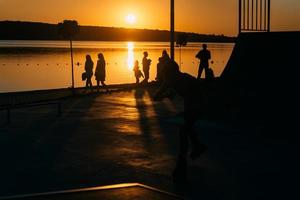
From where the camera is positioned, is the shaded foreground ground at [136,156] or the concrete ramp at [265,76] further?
the concrete ramp at [265,76]

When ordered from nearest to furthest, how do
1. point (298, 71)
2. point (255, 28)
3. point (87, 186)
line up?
1. point (87, 186)
2. point (298, 71)
3. point (255, 28)

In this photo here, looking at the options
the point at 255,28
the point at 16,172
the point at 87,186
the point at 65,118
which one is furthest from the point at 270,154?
the point at 65,118

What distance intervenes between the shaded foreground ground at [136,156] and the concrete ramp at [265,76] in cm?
57

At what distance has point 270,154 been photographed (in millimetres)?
9445

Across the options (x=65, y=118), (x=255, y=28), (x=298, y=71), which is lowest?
(x=65, y=118)

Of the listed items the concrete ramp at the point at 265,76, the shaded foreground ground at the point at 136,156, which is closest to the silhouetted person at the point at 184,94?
the shaded foreground ground at the point at 136,156

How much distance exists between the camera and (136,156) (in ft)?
31.1

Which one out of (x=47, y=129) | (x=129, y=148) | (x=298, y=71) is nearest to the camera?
(x=129, y=148)

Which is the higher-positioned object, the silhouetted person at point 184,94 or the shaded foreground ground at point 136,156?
the silhouetted person at point 184,94

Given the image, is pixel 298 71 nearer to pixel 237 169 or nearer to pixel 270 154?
pixel 270 154

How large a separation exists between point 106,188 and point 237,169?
2583 millimetres

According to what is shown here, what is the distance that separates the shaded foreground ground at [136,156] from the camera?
7.41 m

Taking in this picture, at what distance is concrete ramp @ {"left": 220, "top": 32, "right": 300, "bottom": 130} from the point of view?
37.4 ft

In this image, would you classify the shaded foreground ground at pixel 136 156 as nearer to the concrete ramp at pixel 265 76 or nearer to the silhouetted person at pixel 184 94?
the silhouetted person at pixel 184 94
